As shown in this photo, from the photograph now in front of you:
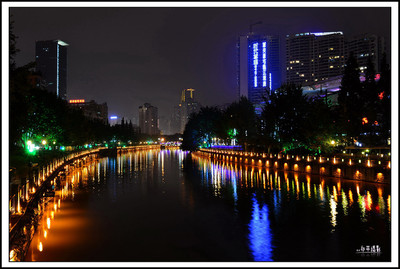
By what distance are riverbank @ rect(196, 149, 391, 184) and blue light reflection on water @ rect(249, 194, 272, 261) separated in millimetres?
13095

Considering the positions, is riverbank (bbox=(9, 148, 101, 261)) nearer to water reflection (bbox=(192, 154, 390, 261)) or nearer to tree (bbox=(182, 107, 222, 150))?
water reflection (bbox=(192, 154, 390, 261))

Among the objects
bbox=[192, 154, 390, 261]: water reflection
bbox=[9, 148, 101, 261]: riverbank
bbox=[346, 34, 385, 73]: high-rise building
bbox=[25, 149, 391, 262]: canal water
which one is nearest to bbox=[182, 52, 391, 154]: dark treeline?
bbox=[192, 154, 390, 261]: water reflection

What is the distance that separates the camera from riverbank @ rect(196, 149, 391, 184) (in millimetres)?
29987

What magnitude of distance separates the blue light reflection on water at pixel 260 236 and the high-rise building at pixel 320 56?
167 metres

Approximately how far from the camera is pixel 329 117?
50.7 metres

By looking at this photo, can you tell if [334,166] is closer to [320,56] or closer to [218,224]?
[218,224]

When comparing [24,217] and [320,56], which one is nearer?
[24,217]

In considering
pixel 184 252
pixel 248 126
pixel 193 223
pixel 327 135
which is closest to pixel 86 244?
pixel 184 252

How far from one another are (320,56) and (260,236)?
189 m

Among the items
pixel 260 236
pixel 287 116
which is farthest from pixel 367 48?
pixel 260 236

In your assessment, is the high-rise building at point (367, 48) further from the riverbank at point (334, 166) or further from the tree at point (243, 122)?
the riverbank at point (334, 166)

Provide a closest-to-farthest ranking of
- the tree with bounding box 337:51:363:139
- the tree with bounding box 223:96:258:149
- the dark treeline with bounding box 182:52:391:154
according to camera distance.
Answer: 1. the dark treeline with bounding box 182:52:391:154
2. the tree with bounding box 337:51:363:139
3. the tree with bounding box 223:96:258:149

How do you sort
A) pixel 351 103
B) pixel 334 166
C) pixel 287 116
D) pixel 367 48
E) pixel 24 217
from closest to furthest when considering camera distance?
pixel 24 217
pixel 334 166
pixel 287 116
pixel 351 103
pixel 367 48

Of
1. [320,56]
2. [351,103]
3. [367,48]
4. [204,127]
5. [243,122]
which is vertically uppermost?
[320,56]
